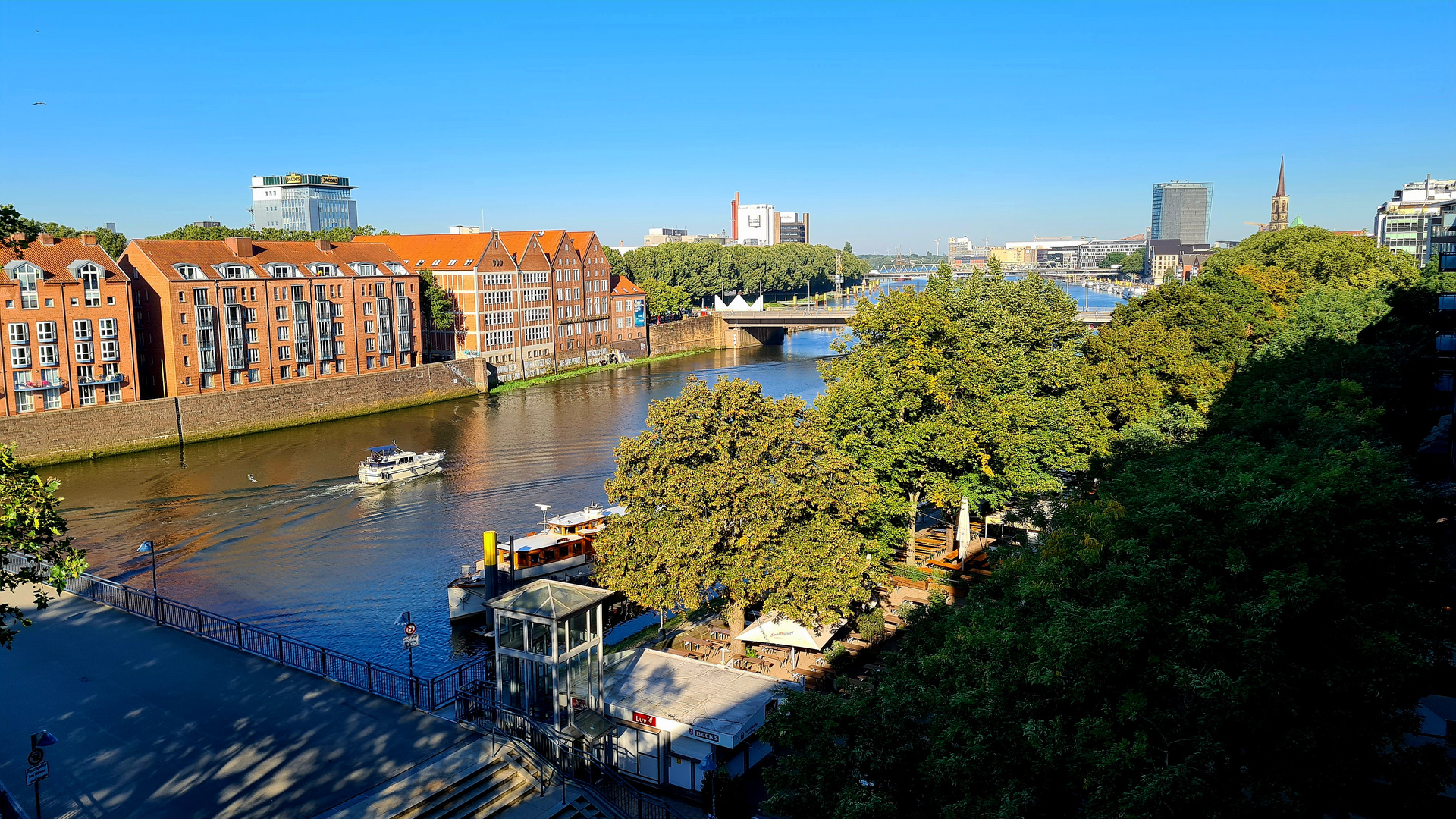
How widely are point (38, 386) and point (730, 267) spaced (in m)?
97.7

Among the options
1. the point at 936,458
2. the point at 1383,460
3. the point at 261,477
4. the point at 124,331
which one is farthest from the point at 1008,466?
the point at 124,331

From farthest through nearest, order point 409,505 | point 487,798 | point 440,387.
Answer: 1. point 440,387
2. point 409,505
3. point 487,798

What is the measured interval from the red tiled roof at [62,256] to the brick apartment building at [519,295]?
2166 centimetres

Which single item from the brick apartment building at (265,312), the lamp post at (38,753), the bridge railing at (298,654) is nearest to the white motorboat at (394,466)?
the brick apartment building at (265,312)

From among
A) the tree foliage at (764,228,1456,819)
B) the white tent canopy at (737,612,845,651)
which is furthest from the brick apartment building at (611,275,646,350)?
the tree foliage at (764,228,1456,819)

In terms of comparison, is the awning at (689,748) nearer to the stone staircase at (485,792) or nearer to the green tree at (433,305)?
the stone staircase at (485,792)

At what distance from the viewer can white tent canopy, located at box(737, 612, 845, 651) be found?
72.2 ft

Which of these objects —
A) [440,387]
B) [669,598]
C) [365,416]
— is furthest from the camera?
[440,387]

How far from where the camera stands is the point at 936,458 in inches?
1152

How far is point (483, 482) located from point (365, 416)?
2225cm

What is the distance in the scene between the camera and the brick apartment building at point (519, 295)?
8019 centimetres

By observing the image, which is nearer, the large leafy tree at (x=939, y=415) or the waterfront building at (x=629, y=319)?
the large leafy tree at (x=939, y=415)

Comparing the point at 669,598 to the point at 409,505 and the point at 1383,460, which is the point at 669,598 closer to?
the point at 1383,460

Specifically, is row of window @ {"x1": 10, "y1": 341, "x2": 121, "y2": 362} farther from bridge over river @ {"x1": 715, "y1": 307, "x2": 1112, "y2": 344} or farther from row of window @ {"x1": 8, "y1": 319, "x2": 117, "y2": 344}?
bridge over river @ {"x1": 715, "y1": 307, "x2": 1112, "y2": 344}
